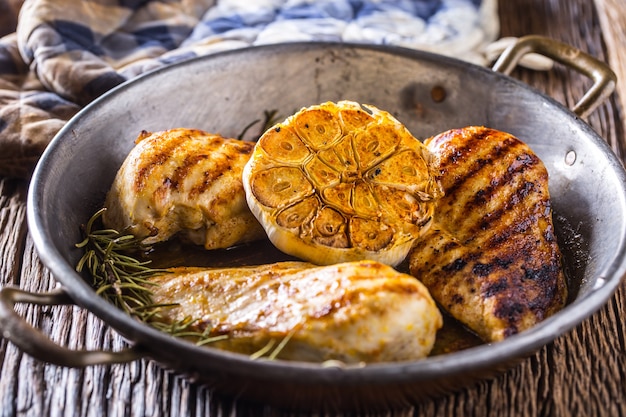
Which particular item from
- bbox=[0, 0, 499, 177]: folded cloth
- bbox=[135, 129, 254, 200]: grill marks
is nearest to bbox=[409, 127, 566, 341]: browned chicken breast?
bbox=[135, 129, 254, 200]: grill marks

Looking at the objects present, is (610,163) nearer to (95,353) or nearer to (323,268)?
(323,268)

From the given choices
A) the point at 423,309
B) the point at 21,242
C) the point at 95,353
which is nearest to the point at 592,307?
the point at 423,309

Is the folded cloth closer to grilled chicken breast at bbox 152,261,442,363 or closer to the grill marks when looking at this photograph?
the grill marks

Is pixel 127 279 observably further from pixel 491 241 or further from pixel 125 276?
pixel 491 241

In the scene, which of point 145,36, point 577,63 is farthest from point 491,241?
point 145,36

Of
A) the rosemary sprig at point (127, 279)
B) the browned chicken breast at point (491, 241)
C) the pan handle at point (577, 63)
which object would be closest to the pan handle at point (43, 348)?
the rosemary sprig at point (127, 279)
